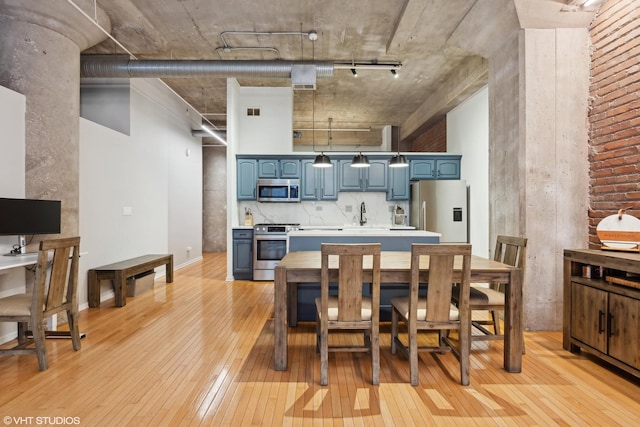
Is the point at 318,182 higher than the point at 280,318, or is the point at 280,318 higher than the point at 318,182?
the point at 318,182

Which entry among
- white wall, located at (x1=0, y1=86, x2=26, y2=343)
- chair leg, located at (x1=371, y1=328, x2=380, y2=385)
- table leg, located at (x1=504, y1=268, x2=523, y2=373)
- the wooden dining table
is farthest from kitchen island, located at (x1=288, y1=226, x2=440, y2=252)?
white wall, located at (x1=0, y1=86, x2=26, y2=343)

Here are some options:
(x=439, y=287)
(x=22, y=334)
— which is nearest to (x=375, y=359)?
(x=439, y=287)

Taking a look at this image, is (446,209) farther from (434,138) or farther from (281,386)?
(281,386)

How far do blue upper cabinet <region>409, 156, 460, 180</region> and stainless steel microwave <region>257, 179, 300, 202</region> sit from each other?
238 centimetres

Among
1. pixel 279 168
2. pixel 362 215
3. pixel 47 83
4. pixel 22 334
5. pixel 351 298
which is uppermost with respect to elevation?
pixel 47 83

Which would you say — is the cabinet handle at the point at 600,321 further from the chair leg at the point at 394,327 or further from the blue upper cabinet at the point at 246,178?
the blue upper cabinet at the point at 246,178

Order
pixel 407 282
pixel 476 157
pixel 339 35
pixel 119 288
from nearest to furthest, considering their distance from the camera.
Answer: pixel 407 282 < pixel 119 288 < pixel 339 35 < pixel 476 157

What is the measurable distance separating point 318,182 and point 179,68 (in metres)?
3.16

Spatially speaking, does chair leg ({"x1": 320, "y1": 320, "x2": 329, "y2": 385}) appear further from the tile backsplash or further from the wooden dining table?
the tile backsplash

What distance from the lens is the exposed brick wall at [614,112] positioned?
311cm

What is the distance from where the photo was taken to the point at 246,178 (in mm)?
6918

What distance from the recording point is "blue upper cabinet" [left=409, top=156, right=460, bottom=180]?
7.15 metres

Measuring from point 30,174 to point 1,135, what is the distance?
1.39ft

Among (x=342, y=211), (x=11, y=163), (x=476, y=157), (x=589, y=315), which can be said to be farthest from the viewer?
(x=342, y=211)
